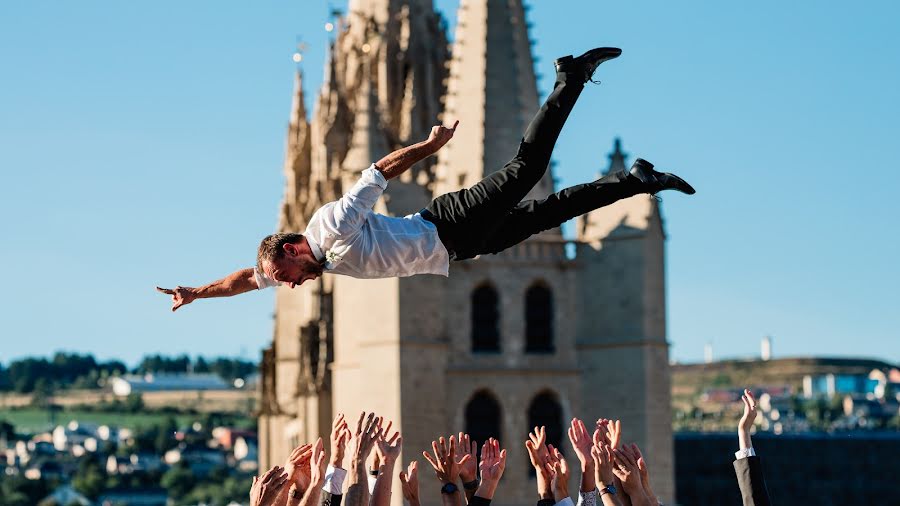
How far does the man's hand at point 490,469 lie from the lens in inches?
638

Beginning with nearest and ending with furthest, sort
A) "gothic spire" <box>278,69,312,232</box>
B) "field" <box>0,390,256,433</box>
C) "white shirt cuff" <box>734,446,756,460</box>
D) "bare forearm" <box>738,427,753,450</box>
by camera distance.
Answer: "white shirt cuff" <box>734,446,756,460</box>, "bare forearm" <box>738,427,753,450</box>, "gothic spire" <box>278,69,312,232</box>, "field" <box>0,390,256,433</box>

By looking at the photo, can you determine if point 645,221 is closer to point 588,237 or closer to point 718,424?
point 588,237

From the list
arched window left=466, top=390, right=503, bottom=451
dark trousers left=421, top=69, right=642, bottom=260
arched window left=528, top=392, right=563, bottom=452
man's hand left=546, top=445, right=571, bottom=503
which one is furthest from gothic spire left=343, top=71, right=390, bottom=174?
man's hand left=546, top=445, right=571, bottom=503

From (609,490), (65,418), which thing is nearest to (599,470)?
(609,490)

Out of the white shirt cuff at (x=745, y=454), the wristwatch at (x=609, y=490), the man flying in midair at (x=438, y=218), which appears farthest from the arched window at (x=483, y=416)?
the wristwatch at (x=609, y=490)

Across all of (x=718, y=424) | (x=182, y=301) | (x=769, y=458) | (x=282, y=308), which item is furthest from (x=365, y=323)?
(x=718, y=424)

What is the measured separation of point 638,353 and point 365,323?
22.0ft

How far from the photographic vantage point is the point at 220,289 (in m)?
16.6

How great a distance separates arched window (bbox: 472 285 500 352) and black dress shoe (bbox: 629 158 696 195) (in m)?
35.7

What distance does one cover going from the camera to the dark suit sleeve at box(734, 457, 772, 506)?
51.7ft

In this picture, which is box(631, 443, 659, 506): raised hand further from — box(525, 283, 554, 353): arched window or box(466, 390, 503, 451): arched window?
box(525, 283, 554, 353): arched window

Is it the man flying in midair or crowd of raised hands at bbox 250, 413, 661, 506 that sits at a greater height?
the man flying in midair

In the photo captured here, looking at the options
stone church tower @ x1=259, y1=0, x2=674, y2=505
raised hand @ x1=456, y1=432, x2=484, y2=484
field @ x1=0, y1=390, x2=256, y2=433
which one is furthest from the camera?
field @ x1=0, y1=390, x2=256, y2=433

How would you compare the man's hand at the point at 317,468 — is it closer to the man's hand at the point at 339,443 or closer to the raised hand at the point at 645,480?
the man's hand at the point at 339,443
